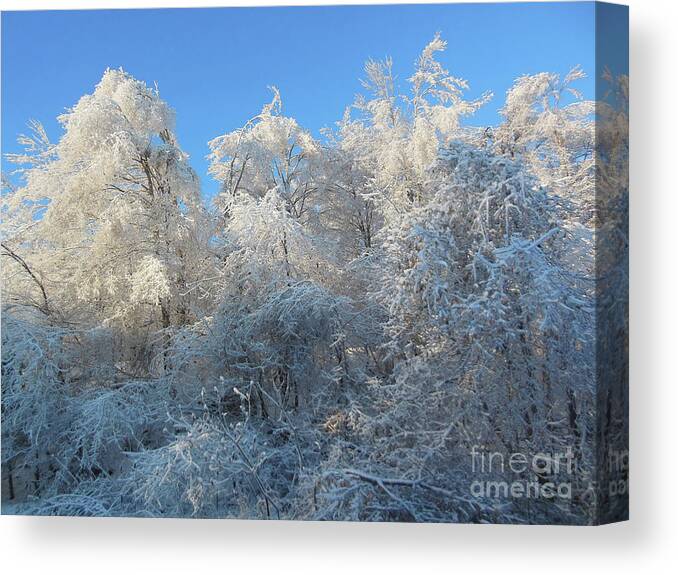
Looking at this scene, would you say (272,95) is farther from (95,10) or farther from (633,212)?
(633,212)

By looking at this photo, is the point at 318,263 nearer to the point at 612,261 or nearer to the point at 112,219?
the point at 112,219

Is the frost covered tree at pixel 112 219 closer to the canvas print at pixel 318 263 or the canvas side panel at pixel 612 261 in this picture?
the canvas print at pixel 318 263

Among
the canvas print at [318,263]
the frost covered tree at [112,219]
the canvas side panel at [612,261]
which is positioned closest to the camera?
the canvas side panel at [612,261]

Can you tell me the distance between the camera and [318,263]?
27.6 ft

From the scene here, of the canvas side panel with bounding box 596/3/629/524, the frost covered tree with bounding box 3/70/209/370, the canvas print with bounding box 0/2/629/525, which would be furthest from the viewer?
the frost covered tree with bounding box 3/70/209/370

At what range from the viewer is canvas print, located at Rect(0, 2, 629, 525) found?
289 inches

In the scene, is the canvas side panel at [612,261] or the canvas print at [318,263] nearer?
the canvas side panel at [612,261]

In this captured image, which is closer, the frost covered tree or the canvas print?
the canvas print

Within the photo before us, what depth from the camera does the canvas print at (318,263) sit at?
7344 mm

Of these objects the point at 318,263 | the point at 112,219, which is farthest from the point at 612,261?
the point at 112,219

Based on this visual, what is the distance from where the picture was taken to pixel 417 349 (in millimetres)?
7828

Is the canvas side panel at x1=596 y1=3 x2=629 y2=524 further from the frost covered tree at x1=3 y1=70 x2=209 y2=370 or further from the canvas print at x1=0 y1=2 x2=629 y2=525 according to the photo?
the frost covered tree at x1=3 y1=70 x2=209 y2=370

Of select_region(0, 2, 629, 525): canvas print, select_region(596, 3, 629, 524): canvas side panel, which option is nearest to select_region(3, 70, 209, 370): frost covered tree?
select_region(0, 2, 629, 525): canvas print

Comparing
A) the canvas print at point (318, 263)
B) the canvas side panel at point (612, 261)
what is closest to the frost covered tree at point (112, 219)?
the canvas print at point (318, 263)
